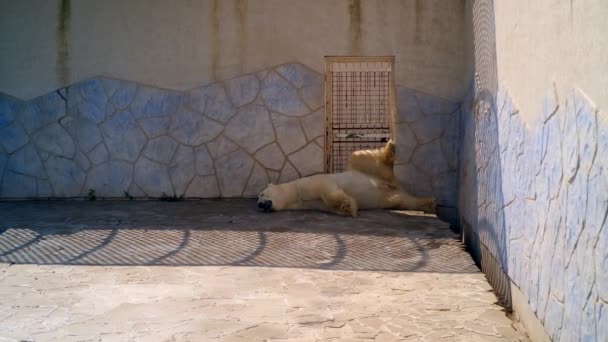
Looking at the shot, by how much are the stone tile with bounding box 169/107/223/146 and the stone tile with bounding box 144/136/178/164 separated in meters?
0.11

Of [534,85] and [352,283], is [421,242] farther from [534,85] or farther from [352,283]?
[534,85]

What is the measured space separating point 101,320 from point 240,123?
4.28 m

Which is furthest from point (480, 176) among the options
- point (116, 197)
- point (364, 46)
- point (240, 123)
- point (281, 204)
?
point (116, 197)

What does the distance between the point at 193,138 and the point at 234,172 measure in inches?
27.6

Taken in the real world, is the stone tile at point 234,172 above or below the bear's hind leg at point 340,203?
above

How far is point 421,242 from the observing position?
4.87 metres

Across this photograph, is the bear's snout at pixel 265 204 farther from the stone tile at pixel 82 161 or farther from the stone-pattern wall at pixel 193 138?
the stone tile at pixel 82 161

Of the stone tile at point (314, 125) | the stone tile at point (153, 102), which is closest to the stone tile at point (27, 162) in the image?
the stone tile at point (153, 102)

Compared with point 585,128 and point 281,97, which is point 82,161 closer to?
point 281,97

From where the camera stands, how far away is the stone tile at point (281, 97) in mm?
7047

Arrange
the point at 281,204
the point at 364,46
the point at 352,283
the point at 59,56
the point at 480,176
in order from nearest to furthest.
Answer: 1. the point at 352,283
2. the point at 480,176
3. the point at 281,204
4. the point at 364,46
5. the point at 59,56

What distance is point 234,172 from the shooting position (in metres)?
7.11

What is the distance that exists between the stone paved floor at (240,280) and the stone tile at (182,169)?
3.67ft

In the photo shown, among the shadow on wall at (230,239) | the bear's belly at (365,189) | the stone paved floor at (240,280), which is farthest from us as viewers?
the bear's belly at (365,189)
